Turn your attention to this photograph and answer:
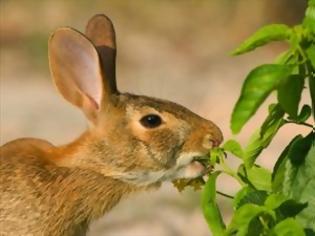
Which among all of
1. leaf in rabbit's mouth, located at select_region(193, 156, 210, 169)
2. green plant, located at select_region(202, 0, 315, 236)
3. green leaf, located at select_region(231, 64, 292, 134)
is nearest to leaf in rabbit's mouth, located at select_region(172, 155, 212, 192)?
leaf in rabbit's mouth, located at select_region(193, 156, 210, 169)

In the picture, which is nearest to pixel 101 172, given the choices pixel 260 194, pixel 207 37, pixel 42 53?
pixel 260 194

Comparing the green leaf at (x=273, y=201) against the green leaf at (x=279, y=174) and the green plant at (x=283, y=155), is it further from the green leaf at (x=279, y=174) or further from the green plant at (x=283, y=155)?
the green leaf at (x=279, y=174)

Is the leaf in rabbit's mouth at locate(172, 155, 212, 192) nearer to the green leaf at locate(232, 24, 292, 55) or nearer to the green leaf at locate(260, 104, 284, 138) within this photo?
the green leaf at locate(260, 104, 284, 138)

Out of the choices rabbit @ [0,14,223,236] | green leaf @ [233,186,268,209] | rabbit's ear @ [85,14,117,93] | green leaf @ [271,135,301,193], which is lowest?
rabbit @ [0,14,223,236]

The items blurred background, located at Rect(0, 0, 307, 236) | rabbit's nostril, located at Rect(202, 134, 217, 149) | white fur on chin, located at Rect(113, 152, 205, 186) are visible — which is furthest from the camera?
blurred background, located at Rect(0, 0, 307, 236)

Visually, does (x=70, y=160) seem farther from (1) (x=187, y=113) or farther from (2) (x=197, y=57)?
(2) (x=197, y=57)

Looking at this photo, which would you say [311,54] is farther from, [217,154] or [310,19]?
[217,154]

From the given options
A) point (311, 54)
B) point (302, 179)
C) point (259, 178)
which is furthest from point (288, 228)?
point (259, 178)

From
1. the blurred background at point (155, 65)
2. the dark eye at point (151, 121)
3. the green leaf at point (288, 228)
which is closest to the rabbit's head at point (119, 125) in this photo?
the dark eye at point (151, 121)
